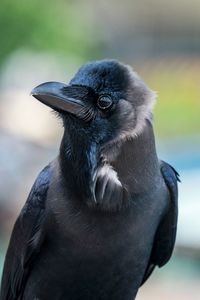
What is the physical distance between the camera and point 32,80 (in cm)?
1206

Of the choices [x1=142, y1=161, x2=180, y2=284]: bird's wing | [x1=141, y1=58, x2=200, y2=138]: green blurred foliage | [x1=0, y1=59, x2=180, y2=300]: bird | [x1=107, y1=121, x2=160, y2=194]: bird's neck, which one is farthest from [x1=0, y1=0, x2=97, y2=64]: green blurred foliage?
[x1=107, y1=121, x2=160, y2=194]: bird's neck

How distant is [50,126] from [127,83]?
8711mm

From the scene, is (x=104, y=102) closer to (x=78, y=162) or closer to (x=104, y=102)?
(x=104, y=102)

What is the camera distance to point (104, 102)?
2166 millimetres

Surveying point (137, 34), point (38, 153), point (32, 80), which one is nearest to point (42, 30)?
point (32, 80)

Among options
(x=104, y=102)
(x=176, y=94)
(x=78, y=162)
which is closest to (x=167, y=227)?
(x=78, y=162)

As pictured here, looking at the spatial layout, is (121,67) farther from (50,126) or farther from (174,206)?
(50,126)

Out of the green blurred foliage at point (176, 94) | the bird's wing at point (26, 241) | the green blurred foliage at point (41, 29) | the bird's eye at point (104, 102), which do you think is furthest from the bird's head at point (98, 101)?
the green blurred foliage at point (176, 94)

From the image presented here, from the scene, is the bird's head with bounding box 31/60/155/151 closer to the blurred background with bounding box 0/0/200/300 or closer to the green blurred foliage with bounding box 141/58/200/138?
the blurred background with bounding box 0/0/200/300

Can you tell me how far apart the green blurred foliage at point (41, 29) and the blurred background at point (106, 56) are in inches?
0.6

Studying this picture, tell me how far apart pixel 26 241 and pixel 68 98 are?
21.7 inches

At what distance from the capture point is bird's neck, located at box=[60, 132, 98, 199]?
2.20 metres

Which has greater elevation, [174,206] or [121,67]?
[121,67]

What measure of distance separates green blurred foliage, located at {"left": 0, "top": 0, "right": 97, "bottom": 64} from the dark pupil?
29.9ft
